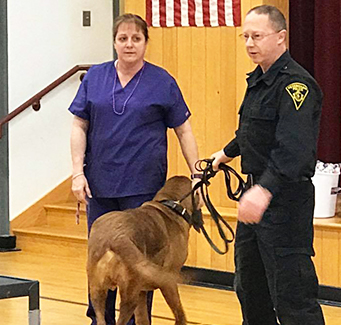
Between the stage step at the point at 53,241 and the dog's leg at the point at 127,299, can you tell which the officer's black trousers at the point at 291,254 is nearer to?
the dog's leg at the point at 127,299

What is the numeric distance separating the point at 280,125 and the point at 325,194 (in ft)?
8.33

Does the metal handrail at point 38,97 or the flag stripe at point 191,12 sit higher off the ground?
the flag stripe at point 191,12

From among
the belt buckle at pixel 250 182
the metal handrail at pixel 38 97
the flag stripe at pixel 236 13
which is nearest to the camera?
the belt buckle at pixel 250 182

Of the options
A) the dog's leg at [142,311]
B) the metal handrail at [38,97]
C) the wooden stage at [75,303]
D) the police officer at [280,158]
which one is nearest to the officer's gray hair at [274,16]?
the police officer at [280,158]

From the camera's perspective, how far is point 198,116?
6070mm

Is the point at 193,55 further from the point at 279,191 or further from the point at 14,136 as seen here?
the point at 279,191

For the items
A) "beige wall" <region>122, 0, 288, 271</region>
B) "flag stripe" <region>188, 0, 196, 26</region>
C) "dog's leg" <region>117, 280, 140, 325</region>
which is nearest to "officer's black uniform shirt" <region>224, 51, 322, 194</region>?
"dog's leg" <region>117, 280, 140, 325</region>

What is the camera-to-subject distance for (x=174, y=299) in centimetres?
391

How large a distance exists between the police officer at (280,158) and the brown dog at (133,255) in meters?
0.47

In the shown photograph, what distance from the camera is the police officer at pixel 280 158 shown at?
10.4 feet

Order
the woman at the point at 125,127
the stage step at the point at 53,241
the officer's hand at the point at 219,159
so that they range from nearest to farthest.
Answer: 1. the officer's hand at the point at 219,159
2. the woman at the point at 125,127
3. the stage step at the point at 53,241

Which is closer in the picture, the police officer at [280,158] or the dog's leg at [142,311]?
the police officer at [280,158]

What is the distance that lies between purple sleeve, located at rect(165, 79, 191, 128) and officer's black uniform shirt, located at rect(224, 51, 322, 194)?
681 mm

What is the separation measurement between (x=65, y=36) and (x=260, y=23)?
13.9ft
